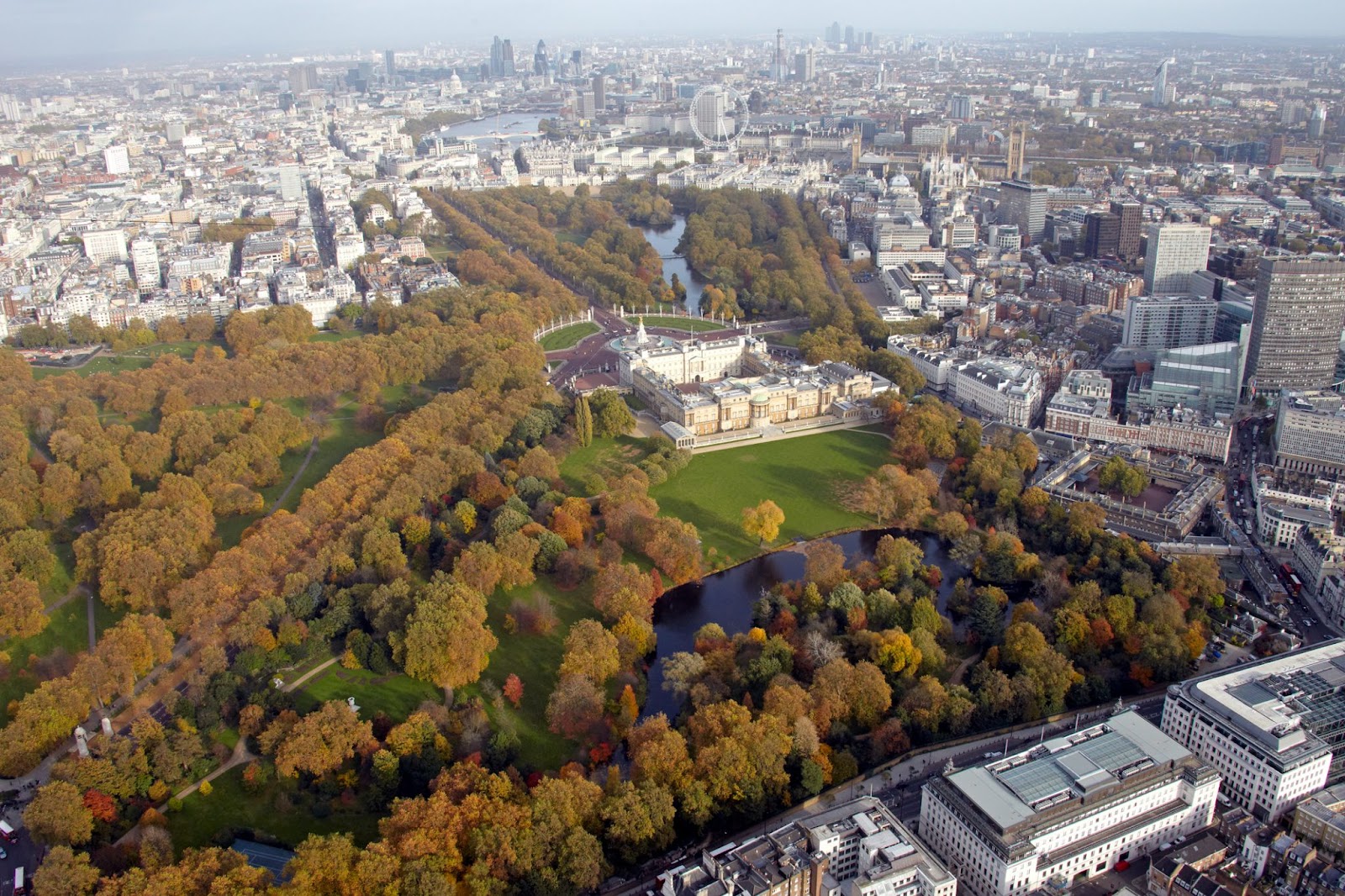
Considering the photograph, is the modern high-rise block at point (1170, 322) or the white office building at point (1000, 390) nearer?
the white office building at point (1000, 390)

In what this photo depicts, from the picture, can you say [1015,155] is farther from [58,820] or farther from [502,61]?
[502,61]

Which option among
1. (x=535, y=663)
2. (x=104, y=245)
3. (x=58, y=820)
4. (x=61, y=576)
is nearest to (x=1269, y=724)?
(x=535, y=663)

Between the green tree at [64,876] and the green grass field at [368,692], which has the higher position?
the green tree at [64,876]

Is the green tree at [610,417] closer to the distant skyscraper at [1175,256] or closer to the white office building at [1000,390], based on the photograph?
the white office building at [1000,390]

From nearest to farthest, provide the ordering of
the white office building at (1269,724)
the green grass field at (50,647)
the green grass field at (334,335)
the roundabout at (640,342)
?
the white office building at (1269,724)
the green grass field at (50,647)
the roundabout at (640,342)
the green grass field at (334,335)

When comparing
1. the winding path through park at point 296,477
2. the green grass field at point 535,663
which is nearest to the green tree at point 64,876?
the green grass field at point 535,663

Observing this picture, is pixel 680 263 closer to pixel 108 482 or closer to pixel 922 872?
pixel 108 482
